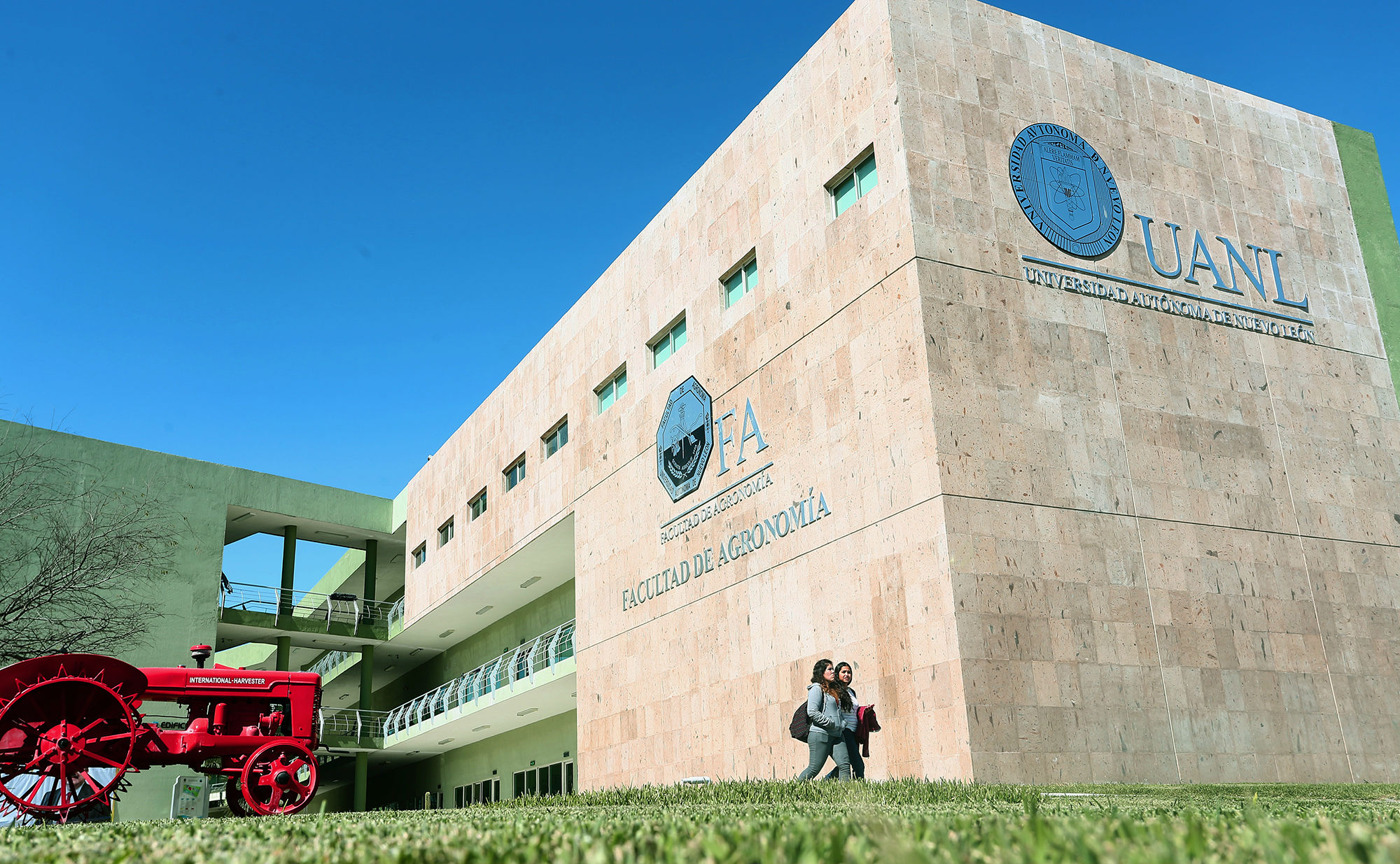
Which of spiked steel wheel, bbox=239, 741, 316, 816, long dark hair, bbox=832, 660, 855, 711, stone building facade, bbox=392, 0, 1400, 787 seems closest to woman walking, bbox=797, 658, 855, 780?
long dark hair, bbox=832, 660, 855, 711

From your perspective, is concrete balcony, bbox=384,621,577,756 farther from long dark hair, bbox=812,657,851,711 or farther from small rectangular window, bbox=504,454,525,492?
long dark hair, bbox=812,657,851,711

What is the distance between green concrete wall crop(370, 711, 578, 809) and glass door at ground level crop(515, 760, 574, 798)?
0.61 ft

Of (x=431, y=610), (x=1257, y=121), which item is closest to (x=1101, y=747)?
(x=1257, y=121)

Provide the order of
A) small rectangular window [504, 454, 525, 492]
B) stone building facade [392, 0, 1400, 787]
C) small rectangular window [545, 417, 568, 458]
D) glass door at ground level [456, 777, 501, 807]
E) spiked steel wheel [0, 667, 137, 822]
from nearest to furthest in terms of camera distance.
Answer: spiked steel wheel [0, 667, 137, 822] → stone building facade [392, 0, 1400, 787] → small rectangular window [545, 417, 568, 458] → small rectangular window [504, 454, 525, 492] → glass door at ground level [456, 777, 501, 807]

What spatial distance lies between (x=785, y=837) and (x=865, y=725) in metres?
10.1

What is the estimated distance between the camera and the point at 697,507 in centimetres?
1766

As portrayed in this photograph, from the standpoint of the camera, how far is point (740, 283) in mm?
17734

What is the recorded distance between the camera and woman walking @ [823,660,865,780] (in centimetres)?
1302

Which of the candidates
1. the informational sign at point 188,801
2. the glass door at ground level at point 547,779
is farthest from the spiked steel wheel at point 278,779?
the glass door at ground level at point 547,779

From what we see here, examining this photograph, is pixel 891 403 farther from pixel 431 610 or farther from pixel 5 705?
pixel 431 610

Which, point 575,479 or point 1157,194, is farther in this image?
point 575,479

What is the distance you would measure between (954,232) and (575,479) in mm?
10859

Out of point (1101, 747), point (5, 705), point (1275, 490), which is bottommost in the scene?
point (1101, 747)

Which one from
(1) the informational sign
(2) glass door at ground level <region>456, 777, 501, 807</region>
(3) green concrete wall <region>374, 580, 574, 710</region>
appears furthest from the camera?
(2) glass door at ground level <region>456, 777, 501, 807</region>
